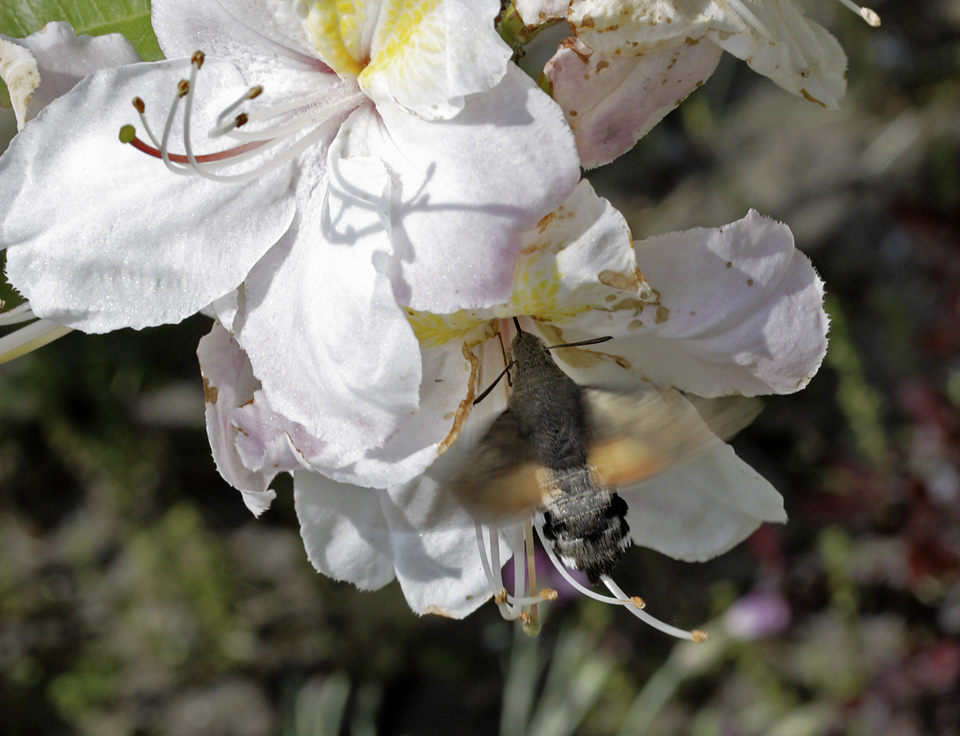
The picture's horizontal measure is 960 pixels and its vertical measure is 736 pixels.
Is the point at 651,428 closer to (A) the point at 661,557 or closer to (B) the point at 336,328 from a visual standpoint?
(B) the point at 336,328

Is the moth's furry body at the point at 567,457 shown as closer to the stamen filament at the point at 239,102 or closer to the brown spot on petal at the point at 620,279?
the brown spot on petal at the point at 620,279

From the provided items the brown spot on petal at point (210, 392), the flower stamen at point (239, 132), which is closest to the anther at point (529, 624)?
the brown spot on petal at point (210, 392)

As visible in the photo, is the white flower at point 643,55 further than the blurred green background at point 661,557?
No

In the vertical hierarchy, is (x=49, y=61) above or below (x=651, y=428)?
A: above

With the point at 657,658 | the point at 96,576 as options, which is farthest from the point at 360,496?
the point at 96,576

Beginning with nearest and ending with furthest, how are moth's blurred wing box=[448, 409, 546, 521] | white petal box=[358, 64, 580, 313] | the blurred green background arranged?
1. white petal box=[358, 64, 580, 313]
2. moth's blurred wing box=[448, 409, 546, 521]
3. the blurred green background

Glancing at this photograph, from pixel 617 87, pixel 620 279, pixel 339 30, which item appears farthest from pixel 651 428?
pixel 339 30

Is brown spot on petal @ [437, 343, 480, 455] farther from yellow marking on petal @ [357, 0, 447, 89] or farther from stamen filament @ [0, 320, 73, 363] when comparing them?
stamen filament @ [0, 320, 73, 363]

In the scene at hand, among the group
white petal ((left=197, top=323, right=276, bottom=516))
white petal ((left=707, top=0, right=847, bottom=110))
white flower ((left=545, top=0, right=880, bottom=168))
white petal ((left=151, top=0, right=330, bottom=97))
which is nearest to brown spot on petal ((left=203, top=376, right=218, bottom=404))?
white petal ((left=197, top=323, right=276, bottom=516))
